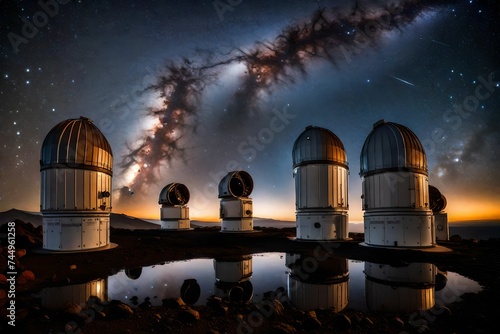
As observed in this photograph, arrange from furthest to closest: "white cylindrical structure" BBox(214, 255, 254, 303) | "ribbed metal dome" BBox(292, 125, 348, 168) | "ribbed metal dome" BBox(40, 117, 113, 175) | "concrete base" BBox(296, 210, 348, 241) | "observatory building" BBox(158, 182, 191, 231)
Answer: "observatory building" BBox(158, 182, 191, 231), "ribbed metal dome" BBox(292, 125, 348, 168), "concrete base" BBox(296, 210, 348, 241), "ribbed metal dome" BBox(40, 117, 113, 175), "white cylindrical structure" BBox(214, 255, 254, 303)

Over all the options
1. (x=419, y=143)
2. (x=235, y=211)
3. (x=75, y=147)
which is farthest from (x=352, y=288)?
(x=235, y=211)

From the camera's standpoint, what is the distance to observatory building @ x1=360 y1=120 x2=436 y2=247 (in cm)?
1374

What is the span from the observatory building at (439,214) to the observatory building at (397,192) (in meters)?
5.54

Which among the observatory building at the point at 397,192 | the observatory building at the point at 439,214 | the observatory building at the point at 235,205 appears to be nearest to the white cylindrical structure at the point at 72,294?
the observatory building at the point at 397,192

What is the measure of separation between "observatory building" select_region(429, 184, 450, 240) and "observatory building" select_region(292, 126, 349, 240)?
6.68m

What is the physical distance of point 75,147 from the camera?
1308 cm

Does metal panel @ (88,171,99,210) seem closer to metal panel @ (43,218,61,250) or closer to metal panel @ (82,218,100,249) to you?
metal panel @ (82,218,100,249)

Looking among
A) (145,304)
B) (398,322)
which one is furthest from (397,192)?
(145,304)

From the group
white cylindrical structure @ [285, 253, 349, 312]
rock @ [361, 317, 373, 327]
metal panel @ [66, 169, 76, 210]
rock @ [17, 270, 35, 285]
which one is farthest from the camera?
metal panel @ [66, 169, 76, 210]

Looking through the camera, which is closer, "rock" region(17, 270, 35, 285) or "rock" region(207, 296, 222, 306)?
"rock" region(207, 296, 222, 306)

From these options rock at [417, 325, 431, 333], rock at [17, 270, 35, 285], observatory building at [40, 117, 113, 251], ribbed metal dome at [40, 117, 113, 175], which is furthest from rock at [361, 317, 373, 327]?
ribbed metal dome at [40, 117, 113, 175]

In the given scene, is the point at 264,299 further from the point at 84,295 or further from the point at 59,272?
the point at 59,272

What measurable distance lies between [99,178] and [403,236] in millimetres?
16308

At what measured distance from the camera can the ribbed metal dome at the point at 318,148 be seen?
1803cm
